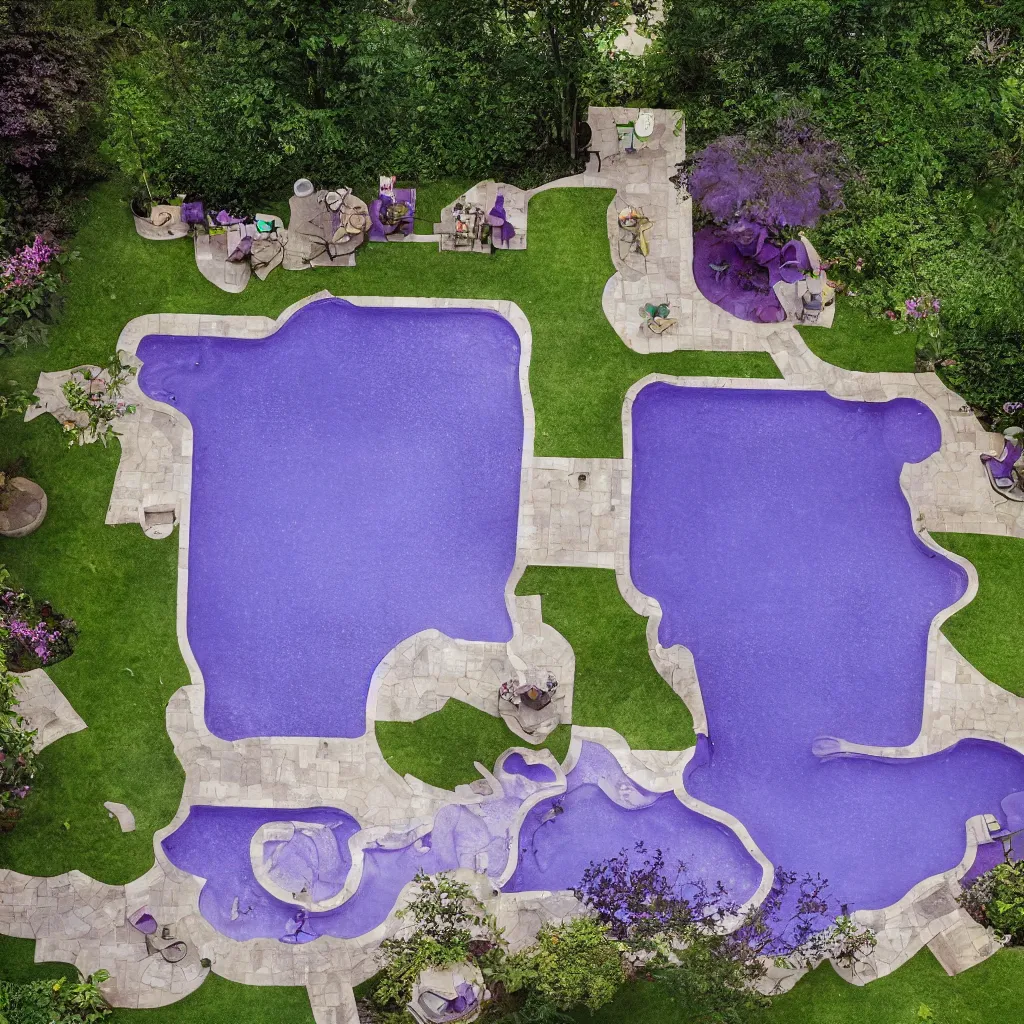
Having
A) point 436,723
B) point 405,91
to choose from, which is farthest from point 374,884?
point 405,91

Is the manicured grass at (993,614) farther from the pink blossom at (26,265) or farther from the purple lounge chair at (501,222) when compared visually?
the pink blossom at (26,265)

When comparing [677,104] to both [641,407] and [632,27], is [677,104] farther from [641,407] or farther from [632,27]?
[641,407]

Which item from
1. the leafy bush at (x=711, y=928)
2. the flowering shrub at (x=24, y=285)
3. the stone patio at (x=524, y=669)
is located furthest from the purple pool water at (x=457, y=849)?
the flowering shrub at (x=24, y=285)

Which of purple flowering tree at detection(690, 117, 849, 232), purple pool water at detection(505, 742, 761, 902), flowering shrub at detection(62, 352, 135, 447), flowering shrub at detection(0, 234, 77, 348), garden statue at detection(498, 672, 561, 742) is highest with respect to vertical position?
purple flowering tree at detection(690, 117, 849, 232)

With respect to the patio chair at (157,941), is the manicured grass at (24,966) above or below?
below

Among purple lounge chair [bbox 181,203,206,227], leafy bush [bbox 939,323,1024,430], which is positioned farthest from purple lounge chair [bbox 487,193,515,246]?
leafy bush [bbox 939,323,1024,430]

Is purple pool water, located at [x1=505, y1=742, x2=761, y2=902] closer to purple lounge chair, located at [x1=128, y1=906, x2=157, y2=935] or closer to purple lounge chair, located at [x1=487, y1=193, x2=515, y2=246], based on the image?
purple lounge chair, located at [x1=128, y1=906, x2=157, y2=935]
